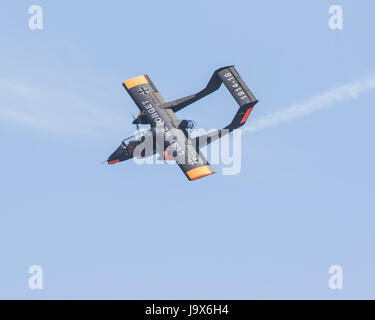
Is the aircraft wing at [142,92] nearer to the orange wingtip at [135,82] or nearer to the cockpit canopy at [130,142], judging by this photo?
the orange wingtip at [135,82]

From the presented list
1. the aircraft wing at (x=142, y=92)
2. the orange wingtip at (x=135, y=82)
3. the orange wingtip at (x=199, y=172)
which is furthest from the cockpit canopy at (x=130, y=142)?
the orange wingtip at (x=135, y=82)

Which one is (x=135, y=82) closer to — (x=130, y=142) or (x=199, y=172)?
(x=130, y=142)

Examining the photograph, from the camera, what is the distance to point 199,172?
85.4 metres

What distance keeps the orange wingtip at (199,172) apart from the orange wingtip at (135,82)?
15788mm

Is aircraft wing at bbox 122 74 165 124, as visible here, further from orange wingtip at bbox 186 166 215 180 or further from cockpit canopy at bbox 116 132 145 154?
orange wingtip at bbox 186 166 215 180

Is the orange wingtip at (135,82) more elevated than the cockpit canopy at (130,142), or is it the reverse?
the orange wingtip at (135,82)

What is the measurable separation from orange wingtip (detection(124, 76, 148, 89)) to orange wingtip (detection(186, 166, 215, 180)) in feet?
51.8

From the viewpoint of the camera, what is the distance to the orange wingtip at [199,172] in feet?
279

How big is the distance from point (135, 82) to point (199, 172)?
1672cm

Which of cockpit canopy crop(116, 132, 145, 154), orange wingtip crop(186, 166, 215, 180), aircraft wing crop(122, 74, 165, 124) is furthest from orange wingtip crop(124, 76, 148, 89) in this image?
orange wingtip crop(186, 166, 215, 180)

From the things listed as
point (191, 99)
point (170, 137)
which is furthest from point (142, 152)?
point (191, 99)

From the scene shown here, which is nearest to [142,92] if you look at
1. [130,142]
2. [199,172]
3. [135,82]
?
[135,82]

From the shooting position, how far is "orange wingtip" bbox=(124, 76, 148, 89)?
319ft
